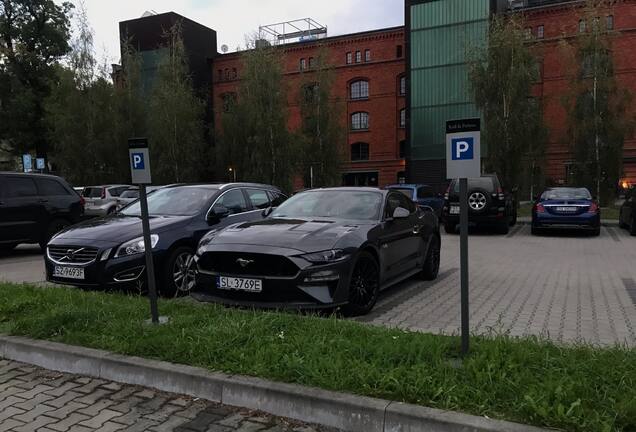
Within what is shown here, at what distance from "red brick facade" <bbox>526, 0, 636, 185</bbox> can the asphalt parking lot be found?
2641 cm

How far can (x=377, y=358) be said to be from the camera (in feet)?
12.6

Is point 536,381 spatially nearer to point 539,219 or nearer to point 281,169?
point 539,219

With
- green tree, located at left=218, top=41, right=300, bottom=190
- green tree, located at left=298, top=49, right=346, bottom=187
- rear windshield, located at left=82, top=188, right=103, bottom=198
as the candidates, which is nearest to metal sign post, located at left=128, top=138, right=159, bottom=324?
rear windshield, located at left=82, top=188, right=103, bottom=198

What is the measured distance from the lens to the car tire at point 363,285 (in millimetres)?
5711

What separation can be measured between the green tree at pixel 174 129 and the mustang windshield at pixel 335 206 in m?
27.1

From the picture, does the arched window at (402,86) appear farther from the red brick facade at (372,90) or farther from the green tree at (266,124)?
the green tree at (266,124)

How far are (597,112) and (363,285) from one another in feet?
72.6

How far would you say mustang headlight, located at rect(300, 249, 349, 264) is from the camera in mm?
5348

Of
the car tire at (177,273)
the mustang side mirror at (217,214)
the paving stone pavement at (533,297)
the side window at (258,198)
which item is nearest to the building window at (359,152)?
the paving stone pavement at (533,297)

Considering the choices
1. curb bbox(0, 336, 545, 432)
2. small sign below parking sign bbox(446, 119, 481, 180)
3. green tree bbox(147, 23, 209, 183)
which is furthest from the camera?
green tree bbox(147, 23, 209, 183)

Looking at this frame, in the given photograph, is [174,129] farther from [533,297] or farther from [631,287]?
[631,287]

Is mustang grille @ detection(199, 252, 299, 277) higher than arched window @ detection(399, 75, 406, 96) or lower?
lower

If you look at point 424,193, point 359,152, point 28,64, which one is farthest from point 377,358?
point 28,64

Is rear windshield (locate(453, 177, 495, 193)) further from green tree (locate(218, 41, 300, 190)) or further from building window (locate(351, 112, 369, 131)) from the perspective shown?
building window (locate(351, 112, 369, 131))
